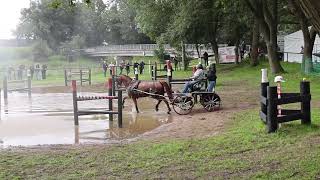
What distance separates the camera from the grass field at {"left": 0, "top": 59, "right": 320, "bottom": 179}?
7.61 metres

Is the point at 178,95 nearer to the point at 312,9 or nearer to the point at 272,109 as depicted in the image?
the point at 272,109

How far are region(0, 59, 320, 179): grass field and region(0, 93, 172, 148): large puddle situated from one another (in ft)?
6.59

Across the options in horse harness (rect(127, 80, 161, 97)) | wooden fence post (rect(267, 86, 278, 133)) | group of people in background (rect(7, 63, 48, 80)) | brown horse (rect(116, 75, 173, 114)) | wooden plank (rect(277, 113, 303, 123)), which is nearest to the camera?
wooden fence post (rect(267, 86, 278, 133))

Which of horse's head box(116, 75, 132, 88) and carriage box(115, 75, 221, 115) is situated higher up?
horse's head box(116, 75, 132, 88)

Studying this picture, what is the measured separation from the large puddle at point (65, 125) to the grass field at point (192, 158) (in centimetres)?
201

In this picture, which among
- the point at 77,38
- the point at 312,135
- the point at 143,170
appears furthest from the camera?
the point at 77,38

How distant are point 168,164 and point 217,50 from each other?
37360 millimetres

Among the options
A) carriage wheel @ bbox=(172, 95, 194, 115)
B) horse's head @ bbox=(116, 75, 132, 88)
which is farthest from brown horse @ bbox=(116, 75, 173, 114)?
horse's head @ bbox=(116, 75, 132, 88)

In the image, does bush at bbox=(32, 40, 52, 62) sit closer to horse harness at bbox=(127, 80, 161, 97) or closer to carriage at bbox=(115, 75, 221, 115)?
carriage at bbox=(115, 75, 221, 115)

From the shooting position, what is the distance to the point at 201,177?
738 centimetres

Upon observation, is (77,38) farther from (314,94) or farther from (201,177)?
(201,177)

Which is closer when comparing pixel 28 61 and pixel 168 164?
pixel 168 164

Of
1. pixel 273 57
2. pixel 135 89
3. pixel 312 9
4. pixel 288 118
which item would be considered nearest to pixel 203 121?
pixel 135 89

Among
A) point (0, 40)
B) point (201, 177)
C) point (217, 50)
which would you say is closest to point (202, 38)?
point (217, 50)
